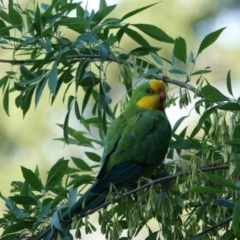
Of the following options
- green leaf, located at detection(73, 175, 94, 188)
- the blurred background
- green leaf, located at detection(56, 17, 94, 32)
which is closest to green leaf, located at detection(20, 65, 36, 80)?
green leaf, located at detection(56, 17, 94, 32)

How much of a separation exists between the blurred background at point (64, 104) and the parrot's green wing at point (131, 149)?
78.1 inches

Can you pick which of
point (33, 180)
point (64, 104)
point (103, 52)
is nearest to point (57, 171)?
point (33, 180)

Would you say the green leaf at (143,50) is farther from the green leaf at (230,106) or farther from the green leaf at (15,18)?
the green leaf at (230,106)

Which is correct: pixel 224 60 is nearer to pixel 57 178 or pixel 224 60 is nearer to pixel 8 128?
pixel 8 128

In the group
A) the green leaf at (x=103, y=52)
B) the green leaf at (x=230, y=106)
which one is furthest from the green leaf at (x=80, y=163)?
the green leaf at (x=230, y=106)

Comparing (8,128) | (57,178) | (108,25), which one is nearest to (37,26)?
(108,25)

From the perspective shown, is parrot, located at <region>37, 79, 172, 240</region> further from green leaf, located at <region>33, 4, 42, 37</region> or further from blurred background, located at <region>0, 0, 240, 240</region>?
blurred background, located at <region>0, 0, 240, 240</region>

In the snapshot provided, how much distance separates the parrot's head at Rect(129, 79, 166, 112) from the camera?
196cm

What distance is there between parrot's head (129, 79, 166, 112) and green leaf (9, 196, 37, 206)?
0.58 meters

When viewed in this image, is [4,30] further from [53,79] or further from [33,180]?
[33,180]

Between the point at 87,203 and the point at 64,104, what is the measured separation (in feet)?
8.44

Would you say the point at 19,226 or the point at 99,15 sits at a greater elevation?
the point at 99,15

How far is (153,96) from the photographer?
1.96 metres

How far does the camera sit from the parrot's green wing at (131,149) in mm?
1654
